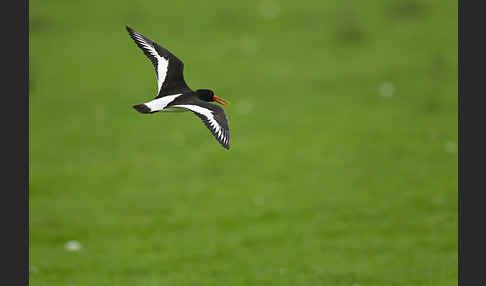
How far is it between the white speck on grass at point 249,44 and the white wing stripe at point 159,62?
42.4ft

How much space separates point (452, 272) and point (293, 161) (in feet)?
16.9

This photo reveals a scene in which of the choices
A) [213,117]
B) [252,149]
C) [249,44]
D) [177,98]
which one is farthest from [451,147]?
[213,117]

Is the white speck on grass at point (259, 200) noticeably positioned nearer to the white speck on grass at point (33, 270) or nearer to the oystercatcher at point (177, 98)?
the white speck on grass at point (33, 270)

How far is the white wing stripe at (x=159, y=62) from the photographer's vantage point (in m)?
6.71

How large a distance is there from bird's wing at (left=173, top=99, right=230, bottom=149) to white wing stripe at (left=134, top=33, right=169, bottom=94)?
744mm

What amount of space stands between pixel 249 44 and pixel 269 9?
2.84 metres

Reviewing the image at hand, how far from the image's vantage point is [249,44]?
2025 centimetres

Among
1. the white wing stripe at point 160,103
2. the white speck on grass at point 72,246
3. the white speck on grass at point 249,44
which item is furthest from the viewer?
the white speck on grass at point 249,44

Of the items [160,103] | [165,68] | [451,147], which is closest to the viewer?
[160,103]

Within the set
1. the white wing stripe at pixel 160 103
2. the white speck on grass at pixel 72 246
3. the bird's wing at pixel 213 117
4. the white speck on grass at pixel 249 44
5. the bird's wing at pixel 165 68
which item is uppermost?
the white speck on grass at pixel 249 44

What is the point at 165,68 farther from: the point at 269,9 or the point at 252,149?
the point at 269,9

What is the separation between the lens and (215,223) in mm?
13266

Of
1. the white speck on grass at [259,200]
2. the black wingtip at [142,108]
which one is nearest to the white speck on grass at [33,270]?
the white speck on grass at [259,200]

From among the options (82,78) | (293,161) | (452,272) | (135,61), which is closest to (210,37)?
(135,61)
